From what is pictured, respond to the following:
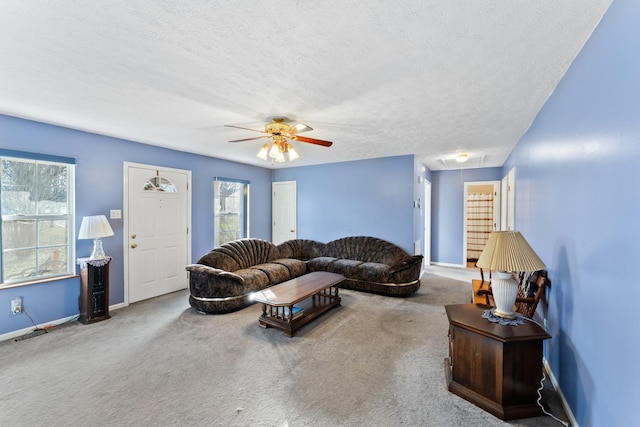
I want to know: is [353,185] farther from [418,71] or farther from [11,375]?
[11,375]

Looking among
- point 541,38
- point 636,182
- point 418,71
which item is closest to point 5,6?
point 418,71

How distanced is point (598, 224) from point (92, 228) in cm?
471

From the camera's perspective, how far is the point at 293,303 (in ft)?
9.60

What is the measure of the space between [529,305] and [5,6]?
13.1 ft

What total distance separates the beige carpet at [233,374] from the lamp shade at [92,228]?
109 centimetres

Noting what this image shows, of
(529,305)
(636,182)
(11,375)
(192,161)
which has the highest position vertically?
(192,161)

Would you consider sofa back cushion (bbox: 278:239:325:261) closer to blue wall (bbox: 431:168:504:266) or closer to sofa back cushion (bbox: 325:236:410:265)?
sofa back cushion (bbox: 325:236:410:265)

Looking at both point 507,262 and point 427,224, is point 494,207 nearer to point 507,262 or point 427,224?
point 427,224

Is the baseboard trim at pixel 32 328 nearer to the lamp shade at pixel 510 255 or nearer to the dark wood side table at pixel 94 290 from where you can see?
the dark wood side table at pixel 94 290

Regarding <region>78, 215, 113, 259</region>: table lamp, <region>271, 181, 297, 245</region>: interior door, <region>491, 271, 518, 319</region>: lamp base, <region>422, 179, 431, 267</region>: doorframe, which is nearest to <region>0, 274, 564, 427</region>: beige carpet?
<region>491, 271, 518, 319</region>: lamp base

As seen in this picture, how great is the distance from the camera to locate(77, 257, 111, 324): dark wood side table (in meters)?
3.32

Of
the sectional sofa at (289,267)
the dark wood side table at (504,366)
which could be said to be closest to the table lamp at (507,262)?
the dark wood side table at (504,366)

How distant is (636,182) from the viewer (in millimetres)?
1121

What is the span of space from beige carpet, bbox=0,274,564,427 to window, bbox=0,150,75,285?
2.58 ft
